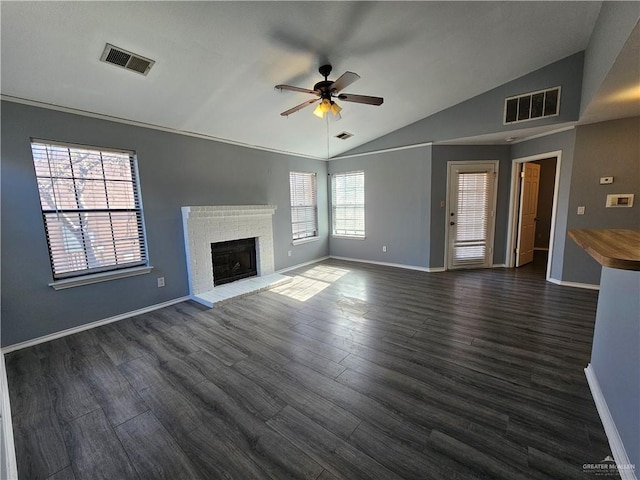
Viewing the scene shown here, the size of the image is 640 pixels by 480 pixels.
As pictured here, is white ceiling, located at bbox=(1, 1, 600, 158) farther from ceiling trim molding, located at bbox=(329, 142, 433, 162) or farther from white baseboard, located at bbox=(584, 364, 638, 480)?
white baseboard, located at bbox=(584, 364, 638, 480)

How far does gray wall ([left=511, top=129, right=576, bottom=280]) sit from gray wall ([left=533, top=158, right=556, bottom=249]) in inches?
109

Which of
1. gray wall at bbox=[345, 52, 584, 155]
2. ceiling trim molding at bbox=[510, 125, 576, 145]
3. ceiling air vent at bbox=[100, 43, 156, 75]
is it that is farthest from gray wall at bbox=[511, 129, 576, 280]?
ceiling air vent at bbox=[100, 43, 156, 75]

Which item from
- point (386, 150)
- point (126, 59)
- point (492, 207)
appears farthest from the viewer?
point (386, 150)

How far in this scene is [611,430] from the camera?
1518 mm

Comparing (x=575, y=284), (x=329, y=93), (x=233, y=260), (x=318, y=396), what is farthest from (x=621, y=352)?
(x=233, y=260)

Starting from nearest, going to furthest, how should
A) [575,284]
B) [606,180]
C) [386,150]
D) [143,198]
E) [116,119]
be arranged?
[116,119] < [143,198] < [606,180] < [575,284] < [386,150]

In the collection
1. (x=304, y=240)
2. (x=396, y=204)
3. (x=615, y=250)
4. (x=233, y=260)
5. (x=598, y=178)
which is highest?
(x=598, y=178)

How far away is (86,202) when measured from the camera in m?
3.05

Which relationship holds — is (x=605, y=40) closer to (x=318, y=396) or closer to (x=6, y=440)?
(x=318, y=396)

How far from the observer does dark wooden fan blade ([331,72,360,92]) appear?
7.92 ft

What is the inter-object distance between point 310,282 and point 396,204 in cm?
247

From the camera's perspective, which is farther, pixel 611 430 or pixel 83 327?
pixel 83 327

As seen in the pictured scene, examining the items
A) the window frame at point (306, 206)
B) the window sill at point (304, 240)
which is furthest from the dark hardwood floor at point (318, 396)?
the window frame at point (306, 206)

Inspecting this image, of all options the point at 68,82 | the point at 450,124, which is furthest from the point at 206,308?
the point at 450,124
